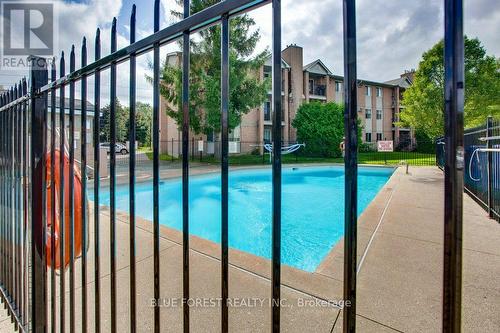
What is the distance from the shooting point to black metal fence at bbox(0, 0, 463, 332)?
51cm

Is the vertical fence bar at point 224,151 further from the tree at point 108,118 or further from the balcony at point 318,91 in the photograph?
the balcony at point 318,91

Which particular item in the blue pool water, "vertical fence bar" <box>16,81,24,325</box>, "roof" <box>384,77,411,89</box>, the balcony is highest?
"roof" <box>384,77,411,89</box>

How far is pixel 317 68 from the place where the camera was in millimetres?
26531

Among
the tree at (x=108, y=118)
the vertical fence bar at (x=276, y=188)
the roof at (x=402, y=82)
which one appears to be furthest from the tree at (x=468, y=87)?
the vertical fence bar at (x=276, y=188)

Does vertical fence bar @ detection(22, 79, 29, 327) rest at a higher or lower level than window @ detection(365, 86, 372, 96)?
lower

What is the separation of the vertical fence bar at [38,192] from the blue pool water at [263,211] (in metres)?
3.19

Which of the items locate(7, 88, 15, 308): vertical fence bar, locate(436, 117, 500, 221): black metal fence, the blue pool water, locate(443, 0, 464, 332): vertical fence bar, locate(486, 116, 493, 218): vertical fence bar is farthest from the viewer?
the blue pool water

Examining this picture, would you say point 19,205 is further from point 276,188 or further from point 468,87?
point 468,87

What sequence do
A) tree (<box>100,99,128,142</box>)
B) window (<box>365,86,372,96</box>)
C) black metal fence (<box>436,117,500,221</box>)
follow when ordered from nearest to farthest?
tree (<box>100,99,128,142</box>)
black metal fence (<box>436,117,500,221</box>)
window (<box>365,86,372,96</box>)

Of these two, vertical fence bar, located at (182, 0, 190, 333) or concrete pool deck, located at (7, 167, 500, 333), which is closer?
vertical fence bar, located at (182, 0, 190, 333)

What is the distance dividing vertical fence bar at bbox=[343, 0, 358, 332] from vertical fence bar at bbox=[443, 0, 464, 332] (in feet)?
0.53

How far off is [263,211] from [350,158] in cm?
693

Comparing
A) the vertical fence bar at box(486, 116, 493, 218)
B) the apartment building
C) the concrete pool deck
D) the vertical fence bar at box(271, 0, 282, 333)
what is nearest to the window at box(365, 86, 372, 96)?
the apartment building

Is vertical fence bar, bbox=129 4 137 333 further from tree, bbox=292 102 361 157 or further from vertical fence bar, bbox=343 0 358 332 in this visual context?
tree, bbox=292 102 361 157
